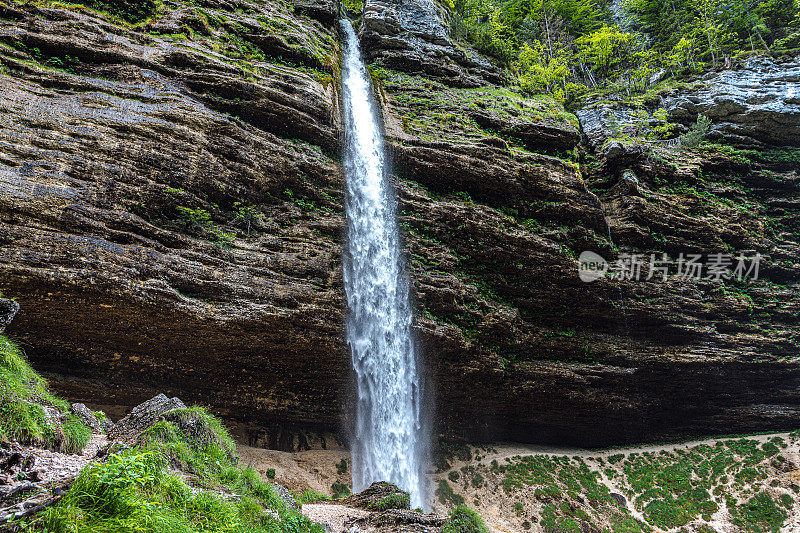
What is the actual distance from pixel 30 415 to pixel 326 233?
29.5ft

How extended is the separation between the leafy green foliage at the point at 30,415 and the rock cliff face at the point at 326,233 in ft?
10.6

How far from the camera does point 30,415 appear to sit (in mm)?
4504

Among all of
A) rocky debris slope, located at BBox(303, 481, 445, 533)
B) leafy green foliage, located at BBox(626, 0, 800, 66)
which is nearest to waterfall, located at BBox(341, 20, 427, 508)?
rocky debris slope, located at BBox(303, 481, 445, 533)

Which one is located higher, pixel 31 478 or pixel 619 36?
pixel 619 36

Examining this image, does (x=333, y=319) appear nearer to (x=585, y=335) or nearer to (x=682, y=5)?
(x=585, y=335)

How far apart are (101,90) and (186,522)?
12.1 metres

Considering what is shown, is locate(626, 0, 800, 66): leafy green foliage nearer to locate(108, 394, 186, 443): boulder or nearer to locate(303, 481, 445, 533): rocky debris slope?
locate(303, 481, 445, 533): rocky debris slope

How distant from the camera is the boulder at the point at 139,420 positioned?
626 centimetres

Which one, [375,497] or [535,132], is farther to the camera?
[535,132]

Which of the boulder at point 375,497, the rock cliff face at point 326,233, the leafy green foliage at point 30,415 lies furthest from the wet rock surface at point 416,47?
the leafy green foliage at point 30,415

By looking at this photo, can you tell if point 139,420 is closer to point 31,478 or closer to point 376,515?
point 31,478

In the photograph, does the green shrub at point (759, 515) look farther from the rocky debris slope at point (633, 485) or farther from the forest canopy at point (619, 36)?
the forest canopy at point (619, 36)

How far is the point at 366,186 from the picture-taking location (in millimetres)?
14102

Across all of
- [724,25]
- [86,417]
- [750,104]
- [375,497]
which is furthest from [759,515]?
[724,25]
